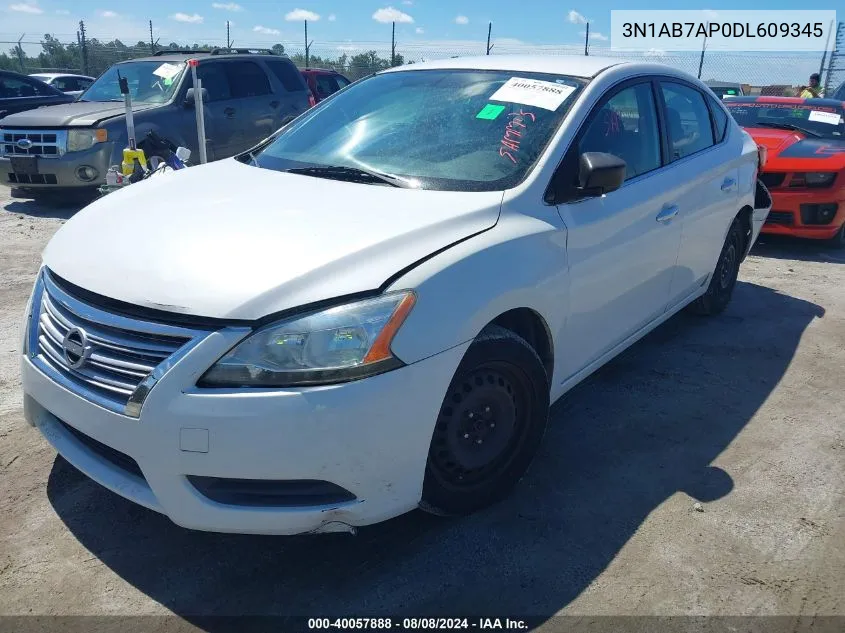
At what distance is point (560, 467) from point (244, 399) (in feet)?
5.36

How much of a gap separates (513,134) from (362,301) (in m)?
1.31

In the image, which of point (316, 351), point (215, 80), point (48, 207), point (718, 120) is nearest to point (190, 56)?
point (215, 80)

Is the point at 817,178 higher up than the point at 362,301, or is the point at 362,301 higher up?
the point at 362,301

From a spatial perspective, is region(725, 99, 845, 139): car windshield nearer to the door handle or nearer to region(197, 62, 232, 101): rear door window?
the door handle

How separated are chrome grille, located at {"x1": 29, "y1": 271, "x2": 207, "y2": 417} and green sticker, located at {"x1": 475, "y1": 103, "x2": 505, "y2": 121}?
1.74m

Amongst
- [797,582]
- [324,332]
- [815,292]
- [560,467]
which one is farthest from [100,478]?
[815,292]

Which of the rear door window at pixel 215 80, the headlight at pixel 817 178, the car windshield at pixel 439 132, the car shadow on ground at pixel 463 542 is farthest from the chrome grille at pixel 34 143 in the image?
the headlight at pixel 817 178

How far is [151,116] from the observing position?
328 inches

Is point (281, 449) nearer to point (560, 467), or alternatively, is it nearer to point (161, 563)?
point (161, 563)

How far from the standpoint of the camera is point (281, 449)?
2.13 m

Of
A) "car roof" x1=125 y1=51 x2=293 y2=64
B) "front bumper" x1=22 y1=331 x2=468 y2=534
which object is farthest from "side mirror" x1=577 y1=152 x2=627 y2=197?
"car roof" x1=125 y1=51 x2=293 y2=64

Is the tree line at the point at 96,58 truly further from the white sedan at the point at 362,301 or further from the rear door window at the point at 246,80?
the white sedan at the point at 362,301

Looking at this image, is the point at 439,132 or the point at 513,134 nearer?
the point at 513,134

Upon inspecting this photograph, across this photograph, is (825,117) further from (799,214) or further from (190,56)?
(190,56)
